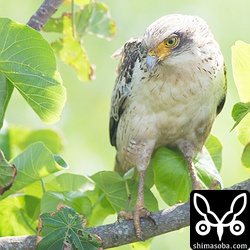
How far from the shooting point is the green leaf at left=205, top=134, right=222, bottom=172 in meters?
3.53

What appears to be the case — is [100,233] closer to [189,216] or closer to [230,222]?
[189,216]

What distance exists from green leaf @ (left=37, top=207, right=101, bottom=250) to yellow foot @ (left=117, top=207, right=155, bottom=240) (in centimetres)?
23

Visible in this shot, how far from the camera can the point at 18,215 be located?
10.7ft

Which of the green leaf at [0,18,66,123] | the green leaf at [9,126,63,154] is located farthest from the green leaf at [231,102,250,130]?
the green leaf at [9,126,63,154]

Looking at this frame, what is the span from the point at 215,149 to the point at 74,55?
32.8 inches

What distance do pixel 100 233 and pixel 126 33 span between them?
12.4 ft

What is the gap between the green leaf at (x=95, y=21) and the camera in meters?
3.61

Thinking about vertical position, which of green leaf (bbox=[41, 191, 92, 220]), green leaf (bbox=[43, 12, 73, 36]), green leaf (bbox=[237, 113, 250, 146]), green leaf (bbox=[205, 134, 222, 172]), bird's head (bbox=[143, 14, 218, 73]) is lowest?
green leaf (bbox=[41, 191, 92, 220])

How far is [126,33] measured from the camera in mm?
6496

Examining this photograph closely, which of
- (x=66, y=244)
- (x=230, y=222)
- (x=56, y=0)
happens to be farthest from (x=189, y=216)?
(x=56, y=0)

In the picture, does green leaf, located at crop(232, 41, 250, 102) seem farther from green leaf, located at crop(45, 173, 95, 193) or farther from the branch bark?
green leaf, located at crop(45, 173, 95, 193)

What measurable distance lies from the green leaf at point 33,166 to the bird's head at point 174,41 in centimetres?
62
